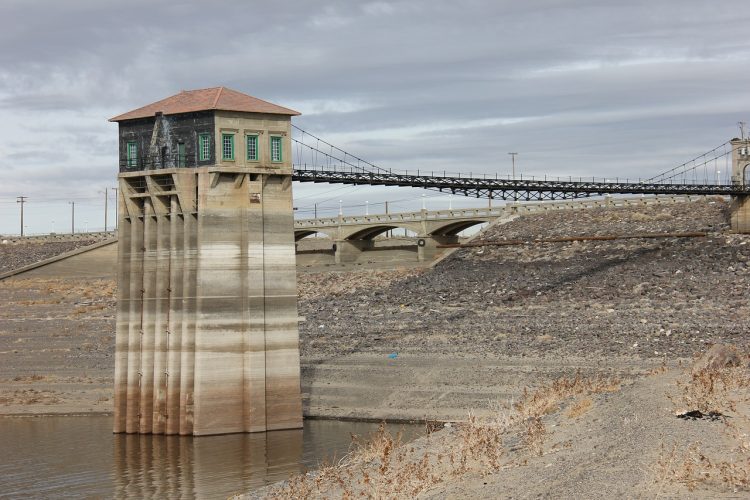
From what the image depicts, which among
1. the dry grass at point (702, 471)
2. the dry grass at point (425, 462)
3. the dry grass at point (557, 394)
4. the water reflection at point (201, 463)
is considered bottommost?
the water reflection at point (201, 463)

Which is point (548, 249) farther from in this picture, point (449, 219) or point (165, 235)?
point (165, 235)

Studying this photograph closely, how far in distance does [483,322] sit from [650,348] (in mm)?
11672

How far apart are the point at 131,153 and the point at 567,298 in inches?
1065

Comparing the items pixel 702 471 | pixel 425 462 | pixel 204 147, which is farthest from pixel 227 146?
pixel 702 471

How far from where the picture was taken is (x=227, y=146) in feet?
144

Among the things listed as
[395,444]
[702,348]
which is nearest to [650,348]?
[702,348]

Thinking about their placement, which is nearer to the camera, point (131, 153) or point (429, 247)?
point (131, 153)

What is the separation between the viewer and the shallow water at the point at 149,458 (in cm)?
3278

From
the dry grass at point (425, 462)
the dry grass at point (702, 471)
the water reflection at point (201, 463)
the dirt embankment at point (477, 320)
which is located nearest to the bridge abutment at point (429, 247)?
the dirt embankment at point (477, 320)

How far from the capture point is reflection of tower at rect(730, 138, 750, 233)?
74000 millimetres

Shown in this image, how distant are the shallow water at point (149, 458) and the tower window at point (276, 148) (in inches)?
387

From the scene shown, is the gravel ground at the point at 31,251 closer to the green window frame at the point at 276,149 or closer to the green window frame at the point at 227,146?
the green window frame at the point at 276,149

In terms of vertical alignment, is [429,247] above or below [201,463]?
above

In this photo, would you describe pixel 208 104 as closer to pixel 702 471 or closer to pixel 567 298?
pixel 567 298
